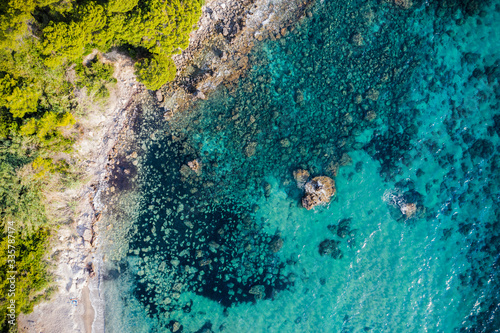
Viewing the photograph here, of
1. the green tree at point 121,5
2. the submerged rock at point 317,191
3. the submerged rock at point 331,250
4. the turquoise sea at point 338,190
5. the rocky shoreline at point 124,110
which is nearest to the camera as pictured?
the green tree at point 121,5

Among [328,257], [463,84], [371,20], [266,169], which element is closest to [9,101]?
[266,169]

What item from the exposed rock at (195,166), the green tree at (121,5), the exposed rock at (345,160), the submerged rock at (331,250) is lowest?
the submerged rock at (331,250)

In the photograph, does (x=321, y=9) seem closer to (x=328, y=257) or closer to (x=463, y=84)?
(x=463, y=84)

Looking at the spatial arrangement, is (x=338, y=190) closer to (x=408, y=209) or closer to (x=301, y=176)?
(x=301, y=176)

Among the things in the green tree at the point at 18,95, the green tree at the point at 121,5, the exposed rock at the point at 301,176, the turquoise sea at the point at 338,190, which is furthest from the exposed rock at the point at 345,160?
the green tree at the point at 18,95

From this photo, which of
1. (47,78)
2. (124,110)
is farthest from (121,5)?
(124,110)

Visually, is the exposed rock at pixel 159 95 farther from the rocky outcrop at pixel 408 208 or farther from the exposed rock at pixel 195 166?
the rocky outcrop at pixel 408 208

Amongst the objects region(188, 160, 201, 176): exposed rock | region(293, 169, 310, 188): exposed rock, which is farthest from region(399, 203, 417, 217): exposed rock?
region(188, 160, 201, 176): exposed rock
